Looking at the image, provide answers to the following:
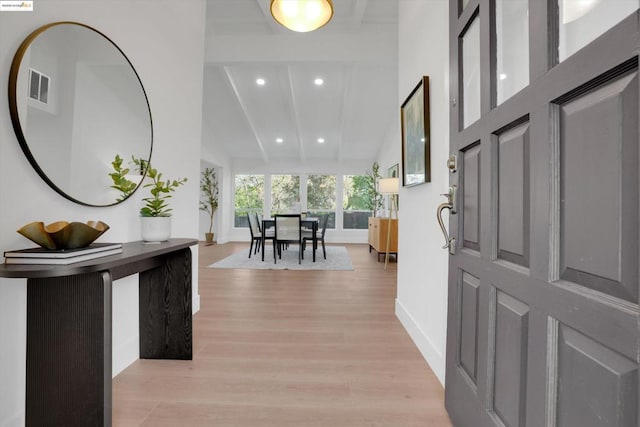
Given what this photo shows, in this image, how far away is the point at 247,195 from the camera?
8852 mm

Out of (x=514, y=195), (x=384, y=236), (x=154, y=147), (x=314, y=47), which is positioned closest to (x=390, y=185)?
(x=384, y=236)

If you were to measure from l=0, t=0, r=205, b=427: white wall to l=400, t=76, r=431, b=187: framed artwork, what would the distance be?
179 centimetres

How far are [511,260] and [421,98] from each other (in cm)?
137

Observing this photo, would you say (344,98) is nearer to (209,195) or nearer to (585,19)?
(209,195)

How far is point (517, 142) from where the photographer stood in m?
0.89

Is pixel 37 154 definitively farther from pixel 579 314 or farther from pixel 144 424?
pixel 579 314

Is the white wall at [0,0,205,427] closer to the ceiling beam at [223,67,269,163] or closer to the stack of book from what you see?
the stack of book

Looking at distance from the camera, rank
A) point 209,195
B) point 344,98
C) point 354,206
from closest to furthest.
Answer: point 344,98, point 209,195, point 354,206

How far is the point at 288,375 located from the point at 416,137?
1.72 metres

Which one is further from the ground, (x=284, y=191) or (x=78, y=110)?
(x=284, y=191)

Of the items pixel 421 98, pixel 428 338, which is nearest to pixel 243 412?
pixel 428 338

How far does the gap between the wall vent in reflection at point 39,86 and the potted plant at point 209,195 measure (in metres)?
6.96

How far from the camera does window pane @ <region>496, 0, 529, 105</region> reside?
90 centimetres

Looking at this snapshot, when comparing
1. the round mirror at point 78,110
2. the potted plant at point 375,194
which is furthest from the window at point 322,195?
the round mirror at point 78,110
